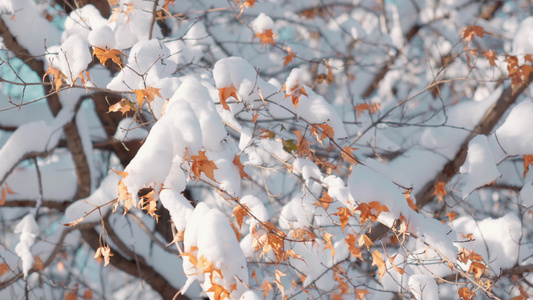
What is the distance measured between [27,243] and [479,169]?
2072 mm

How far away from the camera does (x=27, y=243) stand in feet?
7.58

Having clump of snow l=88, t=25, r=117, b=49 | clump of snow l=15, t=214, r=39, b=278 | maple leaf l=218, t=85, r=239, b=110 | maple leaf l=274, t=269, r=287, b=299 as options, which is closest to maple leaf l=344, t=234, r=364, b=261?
maple leaf l=274, t=269, r=287, b=299

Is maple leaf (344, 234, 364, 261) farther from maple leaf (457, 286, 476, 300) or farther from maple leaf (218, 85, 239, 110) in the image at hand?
maple leaf (218, 85, 239, 110)

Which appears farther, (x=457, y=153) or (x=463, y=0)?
(x=463, y=0)

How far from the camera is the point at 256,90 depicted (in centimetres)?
152

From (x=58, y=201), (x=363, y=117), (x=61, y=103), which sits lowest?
(x=58, y=201)

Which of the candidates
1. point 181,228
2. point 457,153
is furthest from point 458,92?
point 181,228

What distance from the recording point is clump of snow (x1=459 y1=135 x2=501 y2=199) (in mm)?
1771

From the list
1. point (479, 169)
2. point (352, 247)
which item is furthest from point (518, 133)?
point (352, 247)

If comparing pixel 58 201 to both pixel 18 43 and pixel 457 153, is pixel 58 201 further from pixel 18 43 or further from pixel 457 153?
pixel 457 153

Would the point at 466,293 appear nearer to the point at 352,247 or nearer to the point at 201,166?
the point at 352,247

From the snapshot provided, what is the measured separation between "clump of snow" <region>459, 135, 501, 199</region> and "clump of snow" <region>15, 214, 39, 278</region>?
193 cm

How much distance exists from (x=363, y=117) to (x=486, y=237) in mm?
962

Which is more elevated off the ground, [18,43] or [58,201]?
[18,43]
